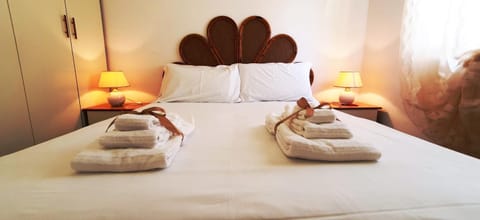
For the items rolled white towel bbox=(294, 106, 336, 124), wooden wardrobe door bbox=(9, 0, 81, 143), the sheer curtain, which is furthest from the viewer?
wooden wardrobe door bbox=(9, 0, 81, 143)

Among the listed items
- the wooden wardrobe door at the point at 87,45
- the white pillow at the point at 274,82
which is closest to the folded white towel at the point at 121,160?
the white pillow at the point at 274,82

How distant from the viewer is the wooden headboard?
250 centimetres

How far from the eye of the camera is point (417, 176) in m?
0.72

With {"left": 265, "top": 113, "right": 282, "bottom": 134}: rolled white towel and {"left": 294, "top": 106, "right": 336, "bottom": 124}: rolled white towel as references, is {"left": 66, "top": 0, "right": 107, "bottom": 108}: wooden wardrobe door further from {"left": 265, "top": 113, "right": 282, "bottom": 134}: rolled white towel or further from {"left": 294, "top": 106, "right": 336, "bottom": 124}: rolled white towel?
{"left": 294, "top": 106, "right": 336, "bottom": 124}: rolled white towel

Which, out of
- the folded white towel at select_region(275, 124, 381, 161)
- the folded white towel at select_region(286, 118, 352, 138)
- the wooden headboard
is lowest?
the folded white towel at select_region(275, 124, 381, 161)

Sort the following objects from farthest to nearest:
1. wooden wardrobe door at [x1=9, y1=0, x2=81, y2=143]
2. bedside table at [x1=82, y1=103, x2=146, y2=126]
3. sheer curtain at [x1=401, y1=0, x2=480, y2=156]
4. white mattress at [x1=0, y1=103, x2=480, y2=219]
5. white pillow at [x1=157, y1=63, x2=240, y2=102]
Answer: bedside table at [x1=82, y1=103, x2=146, y2=126] → white pillow at [x1=157, y1=63, x2=240, y2=102] → wooden wardrobe door at [x1=9, y1=0, x2=81, y2=143] → sheer curtain at [x1=401, y1=0, x2=480, y2=156] → white mattress at [x1=0, y1=103, x2=480, y2=219]

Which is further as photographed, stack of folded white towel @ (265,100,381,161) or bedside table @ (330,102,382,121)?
bedside table @ (330,102,382,121)

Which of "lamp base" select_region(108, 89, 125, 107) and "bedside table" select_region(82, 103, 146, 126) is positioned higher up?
"lamp base" select_region(108, 89, 125, 107)

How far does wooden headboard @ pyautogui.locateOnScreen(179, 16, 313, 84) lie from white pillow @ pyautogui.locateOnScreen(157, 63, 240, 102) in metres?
0.31

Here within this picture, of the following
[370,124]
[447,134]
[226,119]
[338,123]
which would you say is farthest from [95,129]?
[447,134]

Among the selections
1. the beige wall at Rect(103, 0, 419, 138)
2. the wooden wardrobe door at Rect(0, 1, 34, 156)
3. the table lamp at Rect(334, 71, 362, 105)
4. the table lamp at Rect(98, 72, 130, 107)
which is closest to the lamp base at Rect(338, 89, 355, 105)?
the table lamp at Rect(334, 71, 362, 105)

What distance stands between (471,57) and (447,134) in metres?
0.50

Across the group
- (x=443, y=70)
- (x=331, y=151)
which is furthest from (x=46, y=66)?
(x=443, y=70)

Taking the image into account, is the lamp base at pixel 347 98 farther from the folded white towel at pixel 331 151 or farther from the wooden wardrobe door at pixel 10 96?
the wooden wardrobe door at pixel 10 96
